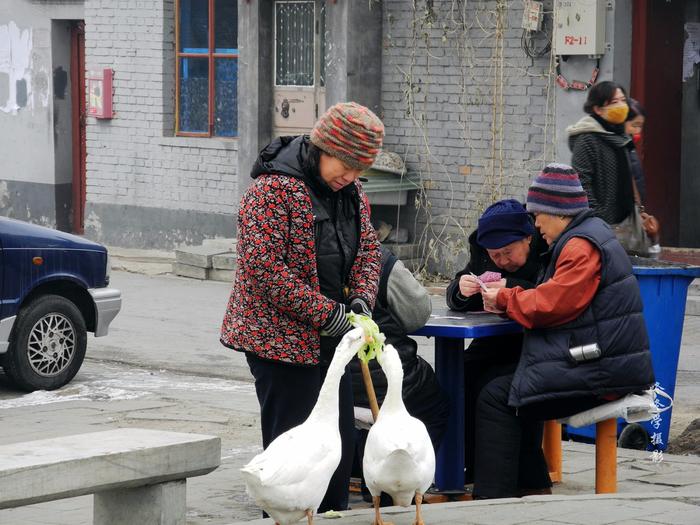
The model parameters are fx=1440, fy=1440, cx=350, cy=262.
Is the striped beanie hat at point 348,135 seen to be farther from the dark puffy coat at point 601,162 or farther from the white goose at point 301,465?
the dark puffy coat at point 601,162

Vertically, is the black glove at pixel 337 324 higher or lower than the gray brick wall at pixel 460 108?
lower

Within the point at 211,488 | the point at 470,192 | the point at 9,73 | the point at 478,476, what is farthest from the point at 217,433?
the point at 9,73

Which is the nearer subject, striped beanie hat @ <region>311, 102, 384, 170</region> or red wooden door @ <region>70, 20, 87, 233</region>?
striped beanie hat @ <region>311, 102, 384, 170</region>

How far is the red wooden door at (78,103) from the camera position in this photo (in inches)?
757

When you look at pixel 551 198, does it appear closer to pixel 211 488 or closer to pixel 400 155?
pixel 211 488

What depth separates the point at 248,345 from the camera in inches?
218

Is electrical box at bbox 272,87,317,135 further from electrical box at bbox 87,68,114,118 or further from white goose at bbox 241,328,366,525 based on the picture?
white goose at bbox 241,328,366,525

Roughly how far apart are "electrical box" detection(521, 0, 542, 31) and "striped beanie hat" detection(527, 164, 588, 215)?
816 cm

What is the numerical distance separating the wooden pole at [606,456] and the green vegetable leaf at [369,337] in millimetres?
1362

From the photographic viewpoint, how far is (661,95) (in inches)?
559

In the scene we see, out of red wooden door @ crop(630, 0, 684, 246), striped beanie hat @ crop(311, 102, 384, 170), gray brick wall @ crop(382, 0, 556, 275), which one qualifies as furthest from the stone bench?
gray brick wall @ crop(382, 0, 556, 275)

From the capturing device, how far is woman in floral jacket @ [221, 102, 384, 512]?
545 centimetres

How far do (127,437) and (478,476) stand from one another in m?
1.61

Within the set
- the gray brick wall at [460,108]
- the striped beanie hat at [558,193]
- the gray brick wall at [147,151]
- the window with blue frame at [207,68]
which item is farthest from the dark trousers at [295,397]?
the window with blue frame at [207,68]
